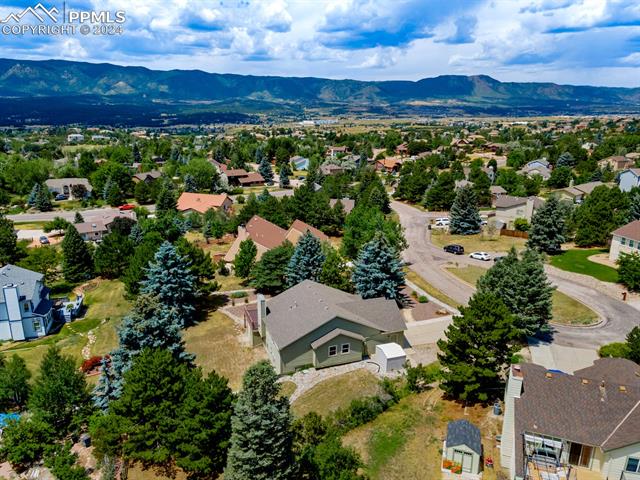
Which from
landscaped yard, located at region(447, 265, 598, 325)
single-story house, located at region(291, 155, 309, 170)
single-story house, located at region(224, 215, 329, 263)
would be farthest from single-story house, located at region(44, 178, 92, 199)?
landscaped yard, located at region(447, 265, 598, 325)

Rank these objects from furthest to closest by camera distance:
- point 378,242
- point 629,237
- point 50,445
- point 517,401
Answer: point 629,237, point 378,242, point 50,445, point 517,401

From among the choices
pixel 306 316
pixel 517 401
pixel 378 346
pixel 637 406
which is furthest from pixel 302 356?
pixel 637 406

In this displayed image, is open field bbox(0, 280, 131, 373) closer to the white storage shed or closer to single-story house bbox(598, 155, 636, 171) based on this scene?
the white storage shed

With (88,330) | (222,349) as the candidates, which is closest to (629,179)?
(222,349)

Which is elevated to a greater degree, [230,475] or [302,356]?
[230,475]

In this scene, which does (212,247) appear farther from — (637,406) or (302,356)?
(637,406)

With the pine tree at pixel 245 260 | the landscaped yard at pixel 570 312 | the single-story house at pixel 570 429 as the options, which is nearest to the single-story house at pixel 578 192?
the landscaped yard at pixel 570 312
